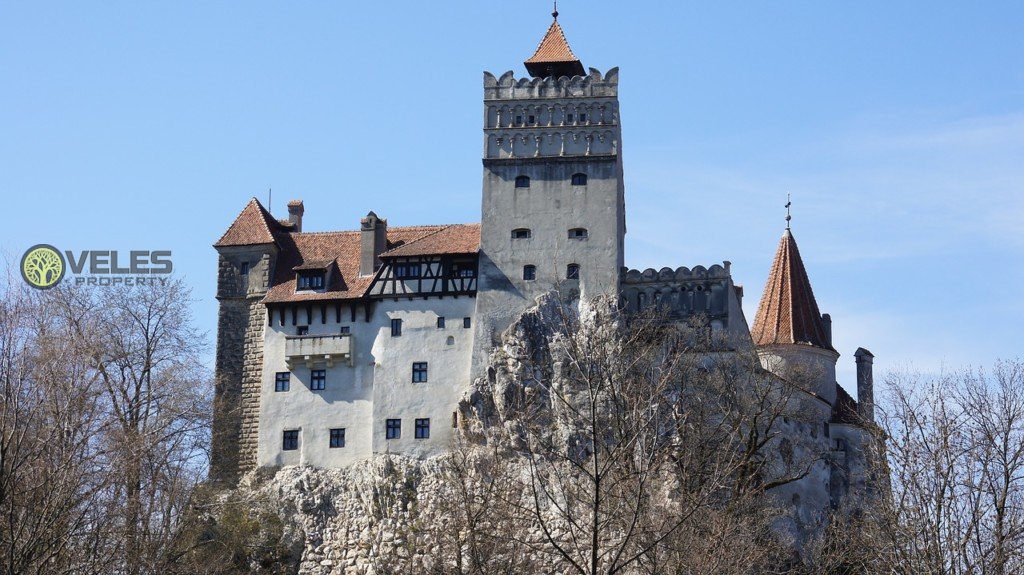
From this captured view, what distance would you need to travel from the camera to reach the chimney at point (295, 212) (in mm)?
63594

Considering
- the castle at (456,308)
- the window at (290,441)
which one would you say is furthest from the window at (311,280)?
the window at (290,441)

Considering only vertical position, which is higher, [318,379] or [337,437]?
[318,379]

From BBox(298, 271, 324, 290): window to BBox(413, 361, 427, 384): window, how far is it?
466cm

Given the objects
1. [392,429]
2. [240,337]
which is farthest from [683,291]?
[240,337]

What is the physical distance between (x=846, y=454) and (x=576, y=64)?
16.5m

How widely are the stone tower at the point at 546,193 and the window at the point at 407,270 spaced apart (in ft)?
7.50

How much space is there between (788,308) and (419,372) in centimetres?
1348

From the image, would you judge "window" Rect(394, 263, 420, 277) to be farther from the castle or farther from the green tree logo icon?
the green tree logo icon

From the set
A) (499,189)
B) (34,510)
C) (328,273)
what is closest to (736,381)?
(499,189)

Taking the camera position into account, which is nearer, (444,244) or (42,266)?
(42,266)

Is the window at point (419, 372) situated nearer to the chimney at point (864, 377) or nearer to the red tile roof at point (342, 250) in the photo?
the red tile roof at point (342, 250)

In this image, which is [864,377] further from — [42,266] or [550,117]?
[42,266]

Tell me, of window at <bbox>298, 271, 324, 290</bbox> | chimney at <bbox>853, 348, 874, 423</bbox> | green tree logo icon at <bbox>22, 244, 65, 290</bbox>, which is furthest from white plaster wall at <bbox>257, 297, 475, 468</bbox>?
chimney at <bbox>853, 348, 874, 423</bbox>

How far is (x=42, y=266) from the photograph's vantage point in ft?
174
